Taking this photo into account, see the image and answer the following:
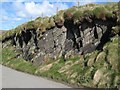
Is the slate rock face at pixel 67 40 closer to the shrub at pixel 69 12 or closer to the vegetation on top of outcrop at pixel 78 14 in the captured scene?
the vegetation on top of outcrop at pixel 78 14

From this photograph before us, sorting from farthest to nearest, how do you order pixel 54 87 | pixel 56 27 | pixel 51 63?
pixel 56 27 → pixel 51 63 → pixel 54 87

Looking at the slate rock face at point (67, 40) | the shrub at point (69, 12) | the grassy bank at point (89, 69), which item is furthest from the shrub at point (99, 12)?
the shrub at point (69, 12)

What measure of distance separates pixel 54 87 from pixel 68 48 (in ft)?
52.1

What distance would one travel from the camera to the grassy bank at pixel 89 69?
3481cm

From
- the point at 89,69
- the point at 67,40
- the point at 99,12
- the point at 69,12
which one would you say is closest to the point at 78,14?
the point at 69,12

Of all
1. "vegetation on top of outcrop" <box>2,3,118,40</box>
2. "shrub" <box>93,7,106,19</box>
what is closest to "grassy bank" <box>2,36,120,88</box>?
"shrub" <box>93,7,106,19</box>

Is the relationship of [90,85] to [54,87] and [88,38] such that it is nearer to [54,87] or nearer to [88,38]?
[54,87]

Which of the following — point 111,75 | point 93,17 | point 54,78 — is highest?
point 93,17

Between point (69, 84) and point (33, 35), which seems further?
point (33, 35)

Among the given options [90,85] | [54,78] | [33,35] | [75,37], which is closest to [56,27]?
[75,37]

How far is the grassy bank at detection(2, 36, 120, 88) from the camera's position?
114 ft

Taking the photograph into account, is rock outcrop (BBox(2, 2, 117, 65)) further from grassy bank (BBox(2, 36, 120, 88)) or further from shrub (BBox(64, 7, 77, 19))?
grassy bank (BBox(2, 36, 120, 88))

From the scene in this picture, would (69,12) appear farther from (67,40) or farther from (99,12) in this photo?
(99,12)

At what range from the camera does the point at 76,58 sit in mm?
46969
